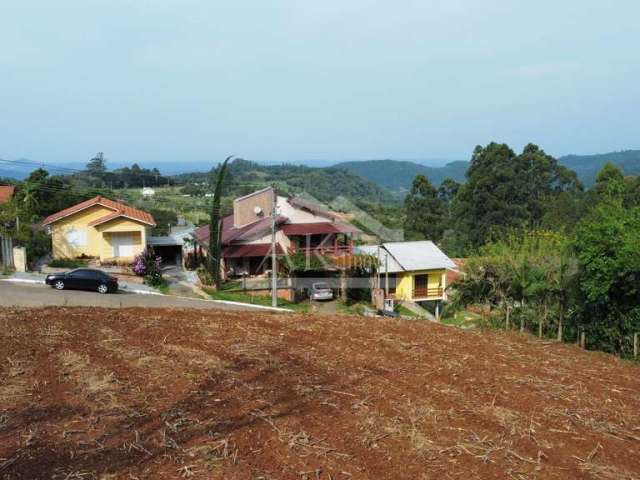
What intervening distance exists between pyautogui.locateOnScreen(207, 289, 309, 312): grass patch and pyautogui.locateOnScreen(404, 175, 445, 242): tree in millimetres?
27959

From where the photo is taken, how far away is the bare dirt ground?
427 cm

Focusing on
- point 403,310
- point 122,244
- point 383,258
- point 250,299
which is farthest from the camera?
point 383,258

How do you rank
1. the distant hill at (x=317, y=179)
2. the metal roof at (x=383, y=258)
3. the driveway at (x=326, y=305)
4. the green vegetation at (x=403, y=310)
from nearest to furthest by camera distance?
the driveway at (x=326, y=305) → the green vegetation at (x=403, y=310) → the metal roof at (x=383, y=258) → the distant hill at (x=317, y=179)

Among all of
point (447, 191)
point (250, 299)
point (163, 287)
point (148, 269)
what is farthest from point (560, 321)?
point (447, 191)

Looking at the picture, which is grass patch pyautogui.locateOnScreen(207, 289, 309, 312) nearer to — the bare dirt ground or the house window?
the house window

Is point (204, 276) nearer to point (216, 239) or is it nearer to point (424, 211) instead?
point (216, 239)

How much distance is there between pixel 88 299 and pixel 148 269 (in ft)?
17.5

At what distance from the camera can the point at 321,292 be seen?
2347 centimetres

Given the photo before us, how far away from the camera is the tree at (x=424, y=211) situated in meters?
48.8

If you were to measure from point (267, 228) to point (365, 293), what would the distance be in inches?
208

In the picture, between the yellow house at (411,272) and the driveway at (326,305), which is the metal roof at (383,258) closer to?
the yellow house at (411,272)

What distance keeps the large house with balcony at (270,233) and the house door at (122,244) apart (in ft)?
10.2

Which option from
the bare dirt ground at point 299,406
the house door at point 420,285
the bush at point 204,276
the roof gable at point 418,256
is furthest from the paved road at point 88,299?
the house door at point 420,285

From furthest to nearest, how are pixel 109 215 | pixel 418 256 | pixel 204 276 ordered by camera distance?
pixel 418 256 → pixel 109 215 → pixel 204 276
